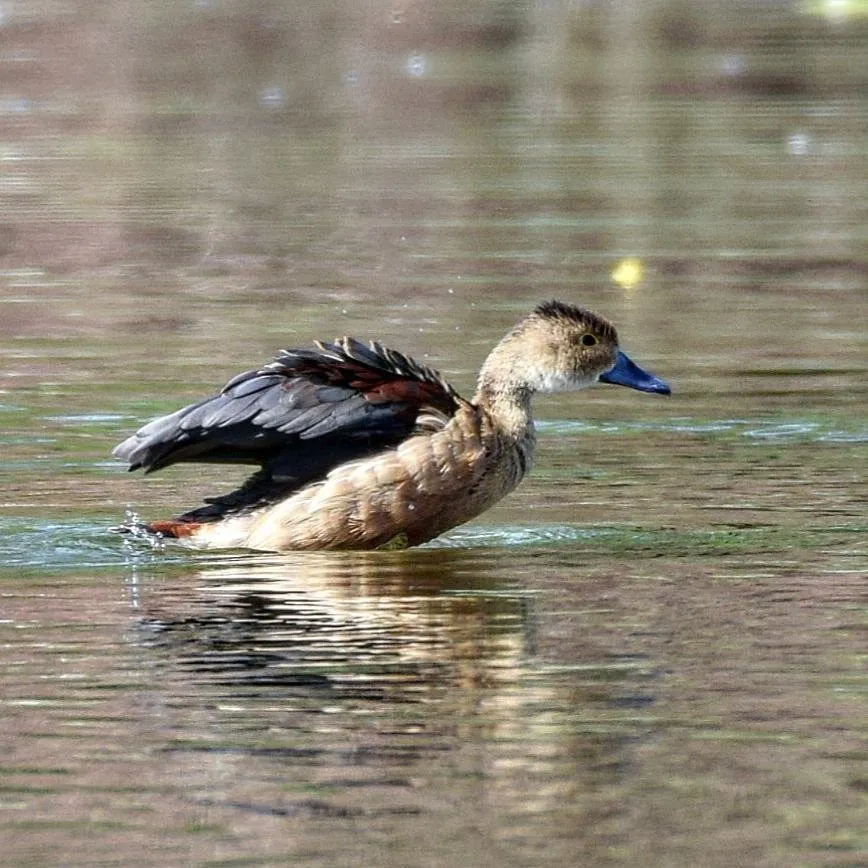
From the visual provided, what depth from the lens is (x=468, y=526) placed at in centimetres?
1021

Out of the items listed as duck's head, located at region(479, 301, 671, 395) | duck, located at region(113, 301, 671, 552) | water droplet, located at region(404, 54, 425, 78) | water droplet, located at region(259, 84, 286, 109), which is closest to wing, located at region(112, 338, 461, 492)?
duck, located at region(113, 301, 671, 552)

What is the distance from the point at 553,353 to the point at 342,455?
103 cm

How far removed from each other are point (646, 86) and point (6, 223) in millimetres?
9686

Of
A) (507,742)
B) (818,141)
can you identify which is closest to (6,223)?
(818,141)

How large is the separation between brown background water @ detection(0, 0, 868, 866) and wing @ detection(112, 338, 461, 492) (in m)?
0.40

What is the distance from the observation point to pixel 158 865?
229 inches

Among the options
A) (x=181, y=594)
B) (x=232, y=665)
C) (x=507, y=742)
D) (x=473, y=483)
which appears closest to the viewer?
(x=507, y=742)

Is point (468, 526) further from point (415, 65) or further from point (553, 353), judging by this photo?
point (415, 65)

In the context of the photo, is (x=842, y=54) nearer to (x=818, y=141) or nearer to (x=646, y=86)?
(x=646, y=86)

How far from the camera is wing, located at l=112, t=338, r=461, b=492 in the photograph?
9.26 m

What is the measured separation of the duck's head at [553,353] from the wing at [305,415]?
337mm

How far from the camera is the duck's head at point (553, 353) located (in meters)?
10.1

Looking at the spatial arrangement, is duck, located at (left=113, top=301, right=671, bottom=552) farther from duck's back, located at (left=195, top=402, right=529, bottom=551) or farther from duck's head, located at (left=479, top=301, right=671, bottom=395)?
duck's head, located at (left=479, top=301, right=671, bottom=395)

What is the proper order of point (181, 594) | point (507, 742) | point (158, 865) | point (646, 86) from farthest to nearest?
1. point (646, 86)
2. point (181, 594)
3. point (507, 742)
4. point (158, 865)
